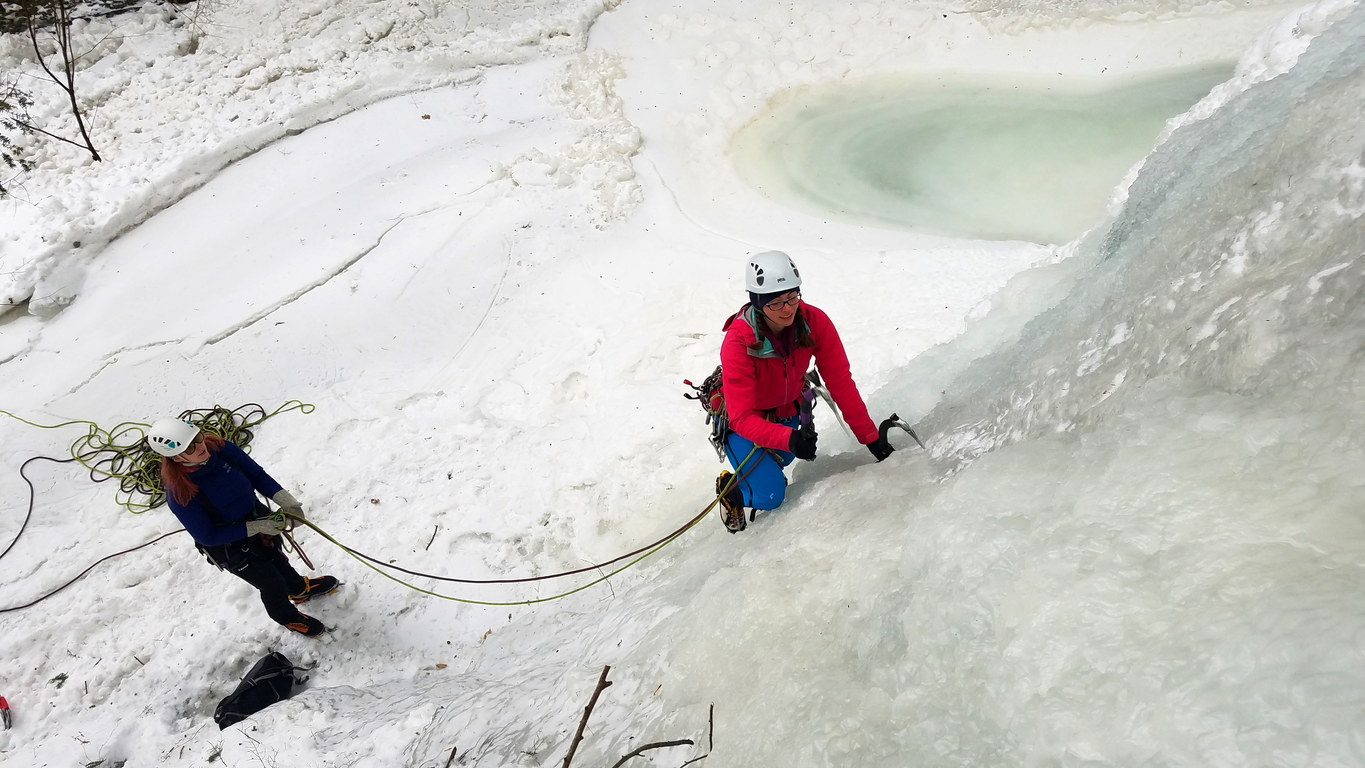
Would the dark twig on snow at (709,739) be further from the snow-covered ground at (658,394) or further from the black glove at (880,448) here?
the black glove at (880,448)

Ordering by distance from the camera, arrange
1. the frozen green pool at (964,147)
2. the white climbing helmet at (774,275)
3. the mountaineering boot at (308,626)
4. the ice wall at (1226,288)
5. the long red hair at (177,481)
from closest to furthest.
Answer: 1. the ice wall at (1226,288)
2. the white climbing helmet at (774,275)
3. the long red hair at (177,481)
4. the mountaineering boot at (308,626)
5. the frozen green pool at (964,147)

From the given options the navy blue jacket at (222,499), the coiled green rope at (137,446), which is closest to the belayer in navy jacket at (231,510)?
the navy blue jacket at (222,499)

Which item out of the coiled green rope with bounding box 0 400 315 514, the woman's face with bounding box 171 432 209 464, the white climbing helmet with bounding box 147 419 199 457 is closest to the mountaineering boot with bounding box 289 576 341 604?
the woman's face with bounding box 171 432 209 464

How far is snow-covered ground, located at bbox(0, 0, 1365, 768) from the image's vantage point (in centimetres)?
196

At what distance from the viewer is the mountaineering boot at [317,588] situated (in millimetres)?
5090

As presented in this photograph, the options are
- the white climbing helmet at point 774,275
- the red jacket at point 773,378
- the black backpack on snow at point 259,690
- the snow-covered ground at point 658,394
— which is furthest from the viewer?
the black backpack on snow at point 259,690

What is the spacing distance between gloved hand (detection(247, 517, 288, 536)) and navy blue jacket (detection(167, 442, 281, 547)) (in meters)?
0.03

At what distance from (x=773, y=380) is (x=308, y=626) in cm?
375

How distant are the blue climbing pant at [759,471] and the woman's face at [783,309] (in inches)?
32.2

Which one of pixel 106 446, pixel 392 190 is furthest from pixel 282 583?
pixel 392 190

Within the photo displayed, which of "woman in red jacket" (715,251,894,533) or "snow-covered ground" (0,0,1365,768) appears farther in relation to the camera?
"woman in red jacket" (715,251,894,533)

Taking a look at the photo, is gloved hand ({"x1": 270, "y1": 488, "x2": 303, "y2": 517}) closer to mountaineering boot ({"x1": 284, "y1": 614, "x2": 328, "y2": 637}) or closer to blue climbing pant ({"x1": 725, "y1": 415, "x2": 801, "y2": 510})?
mountaineering boot ({"x1": 284, "y1": 614, "x2": 328, "y2": 637})

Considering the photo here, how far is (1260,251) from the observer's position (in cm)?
287

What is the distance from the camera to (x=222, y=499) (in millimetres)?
4328
